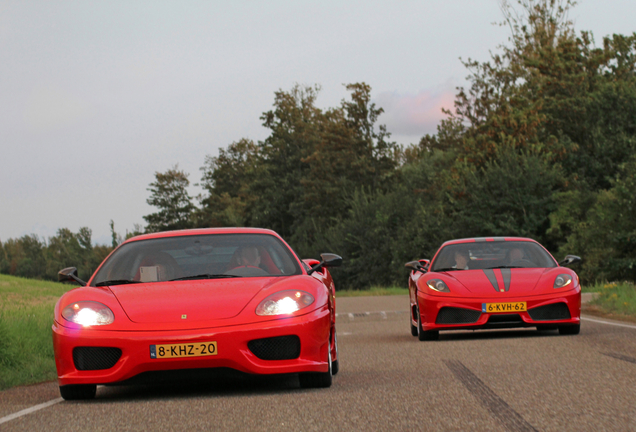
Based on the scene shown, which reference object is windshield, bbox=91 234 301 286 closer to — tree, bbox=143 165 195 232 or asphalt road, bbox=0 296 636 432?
asphalt road, bbox=0 296 636 432

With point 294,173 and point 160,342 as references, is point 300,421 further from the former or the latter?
point 294,173

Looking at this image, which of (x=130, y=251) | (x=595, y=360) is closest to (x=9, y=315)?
(x=130, y=251)

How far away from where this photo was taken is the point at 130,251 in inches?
313

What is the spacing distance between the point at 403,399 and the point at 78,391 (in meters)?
2.48

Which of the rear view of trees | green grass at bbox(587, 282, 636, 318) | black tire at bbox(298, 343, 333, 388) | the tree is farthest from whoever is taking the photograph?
the rear view of trees

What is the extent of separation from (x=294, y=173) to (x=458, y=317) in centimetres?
7783

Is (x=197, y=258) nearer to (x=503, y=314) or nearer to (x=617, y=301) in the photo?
(x=503, y=314)

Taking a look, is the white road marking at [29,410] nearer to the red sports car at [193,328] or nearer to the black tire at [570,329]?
the red sports car at [193,328]

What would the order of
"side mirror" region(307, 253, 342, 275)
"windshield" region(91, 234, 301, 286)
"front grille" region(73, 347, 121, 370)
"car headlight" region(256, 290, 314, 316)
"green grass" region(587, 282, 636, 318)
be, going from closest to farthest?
1. "front grille" region(73, 347, 121, 370)
2. "car headlight" region(256, 290, 314, 316)
3. "windshield" region(91, 234, 301, 286)
4. "side mirror" region(307, 253, 342, 275)
5. "green grass" region(587, 282, 636, 318)

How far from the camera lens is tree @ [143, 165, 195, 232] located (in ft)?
363

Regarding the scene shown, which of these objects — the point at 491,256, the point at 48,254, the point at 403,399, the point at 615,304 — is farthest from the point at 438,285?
the point at 48,254

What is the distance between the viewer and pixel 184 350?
6.30 metres

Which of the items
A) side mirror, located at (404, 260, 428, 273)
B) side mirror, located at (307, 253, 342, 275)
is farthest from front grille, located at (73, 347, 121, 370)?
side mirror, located at (404, 260, 428, 273)

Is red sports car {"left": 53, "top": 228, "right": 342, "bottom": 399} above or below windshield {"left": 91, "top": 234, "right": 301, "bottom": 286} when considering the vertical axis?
below
